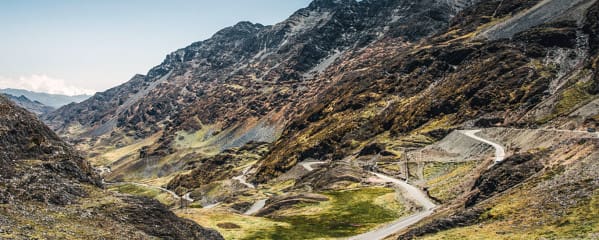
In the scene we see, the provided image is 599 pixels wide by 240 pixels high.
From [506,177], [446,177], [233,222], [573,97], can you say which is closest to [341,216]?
[233,222]

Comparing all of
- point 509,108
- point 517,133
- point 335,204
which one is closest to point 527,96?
point 509,108

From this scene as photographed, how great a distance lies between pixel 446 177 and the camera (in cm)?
13138

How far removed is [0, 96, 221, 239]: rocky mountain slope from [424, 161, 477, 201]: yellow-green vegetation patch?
67518 mm

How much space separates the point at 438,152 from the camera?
534 ft

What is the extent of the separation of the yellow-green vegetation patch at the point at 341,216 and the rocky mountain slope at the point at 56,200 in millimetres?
36791

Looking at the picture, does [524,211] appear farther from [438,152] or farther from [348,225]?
[438,152]

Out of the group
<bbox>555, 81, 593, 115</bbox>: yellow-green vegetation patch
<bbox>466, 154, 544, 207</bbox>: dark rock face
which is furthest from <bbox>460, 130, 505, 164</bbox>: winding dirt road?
<bbox>466, 154, 544, 207</bbox>: dark rock face

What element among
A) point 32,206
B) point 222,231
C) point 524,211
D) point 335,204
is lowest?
point 335,204

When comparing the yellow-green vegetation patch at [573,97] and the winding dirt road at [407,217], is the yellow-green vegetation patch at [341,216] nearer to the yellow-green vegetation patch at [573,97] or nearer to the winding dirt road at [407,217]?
the winding dirt road at [407,217]

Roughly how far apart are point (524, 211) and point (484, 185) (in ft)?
75.6

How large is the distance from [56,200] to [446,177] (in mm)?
106648

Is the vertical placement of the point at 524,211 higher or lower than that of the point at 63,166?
lower

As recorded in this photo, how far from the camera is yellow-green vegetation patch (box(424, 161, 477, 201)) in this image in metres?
115

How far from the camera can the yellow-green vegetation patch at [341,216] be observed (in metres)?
101
